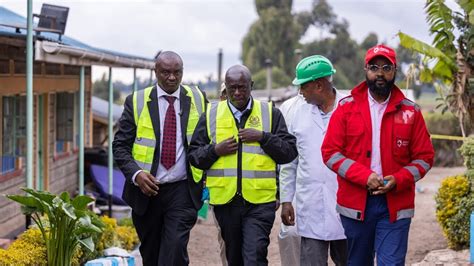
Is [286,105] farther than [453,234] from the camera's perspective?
No

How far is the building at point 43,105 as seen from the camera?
1109cm

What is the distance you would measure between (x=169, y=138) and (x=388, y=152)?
181cm

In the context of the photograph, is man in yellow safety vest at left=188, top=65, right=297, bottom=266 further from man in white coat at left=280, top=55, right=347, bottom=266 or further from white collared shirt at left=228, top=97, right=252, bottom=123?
man in white coat at left=280, top=55, right=347, bottom=266

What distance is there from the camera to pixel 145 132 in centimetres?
733

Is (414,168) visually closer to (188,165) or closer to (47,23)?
(188,165)

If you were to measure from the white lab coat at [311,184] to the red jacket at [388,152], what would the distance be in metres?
0.69

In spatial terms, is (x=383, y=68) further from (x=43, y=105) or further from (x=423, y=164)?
(x=43, y=105)

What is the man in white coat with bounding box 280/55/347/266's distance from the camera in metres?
7.14

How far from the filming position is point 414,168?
247 inches

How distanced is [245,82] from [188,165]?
85 centimetres

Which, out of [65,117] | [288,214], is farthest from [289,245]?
[65,117]

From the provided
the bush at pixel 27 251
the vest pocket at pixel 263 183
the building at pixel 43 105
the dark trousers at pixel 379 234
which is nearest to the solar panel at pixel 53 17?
the building at pixel 43 105

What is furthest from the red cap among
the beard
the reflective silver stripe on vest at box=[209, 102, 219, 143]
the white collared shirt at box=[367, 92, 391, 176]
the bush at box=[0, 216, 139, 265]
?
the bush at box=[0, 216, 139, 265]

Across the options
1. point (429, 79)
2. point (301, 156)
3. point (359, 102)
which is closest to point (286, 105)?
point (301, 156)
